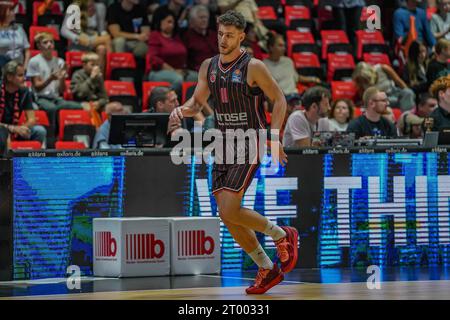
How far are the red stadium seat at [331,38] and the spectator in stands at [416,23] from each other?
3.10 ft

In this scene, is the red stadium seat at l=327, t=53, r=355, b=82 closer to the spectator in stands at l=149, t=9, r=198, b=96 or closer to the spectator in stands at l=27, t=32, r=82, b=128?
the spectator in stands at l=149, t=9, r=198, b=96

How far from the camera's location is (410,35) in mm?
19781

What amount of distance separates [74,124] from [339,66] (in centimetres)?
598

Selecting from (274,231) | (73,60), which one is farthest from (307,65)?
(274,231)

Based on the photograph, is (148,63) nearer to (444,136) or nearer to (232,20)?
(444,136)

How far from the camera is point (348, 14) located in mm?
21203

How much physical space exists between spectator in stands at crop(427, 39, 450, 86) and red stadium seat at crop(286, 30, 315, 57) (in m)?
2.70

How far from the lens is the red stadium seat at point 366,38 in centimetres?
2066

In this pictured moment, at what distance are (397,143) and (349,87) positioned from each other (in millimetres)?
5800

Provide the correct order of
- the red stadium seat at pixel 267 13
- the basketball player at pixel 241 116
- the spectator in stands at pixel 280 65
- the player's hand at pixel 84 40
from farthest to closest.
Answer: the red stadium seat at pixel 267 13
the spectator in stands at pixel 280 65
the player's hand at pixel 84 40
the basketball player at pixel 241 116

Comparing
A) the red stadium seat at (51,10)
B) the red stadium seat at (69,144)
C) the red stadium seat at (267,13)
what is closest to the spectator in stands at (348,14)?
the red stadium seat at (267,13)

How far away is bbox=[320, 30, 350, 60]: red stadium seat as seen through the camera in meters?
20.4

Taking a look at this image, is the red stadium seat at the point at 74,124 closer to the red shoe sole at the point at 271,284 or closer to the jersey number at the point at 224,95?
the jersey number at the point at 224,95

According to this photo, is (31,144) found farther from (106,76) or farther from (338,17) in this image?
(338,17)
